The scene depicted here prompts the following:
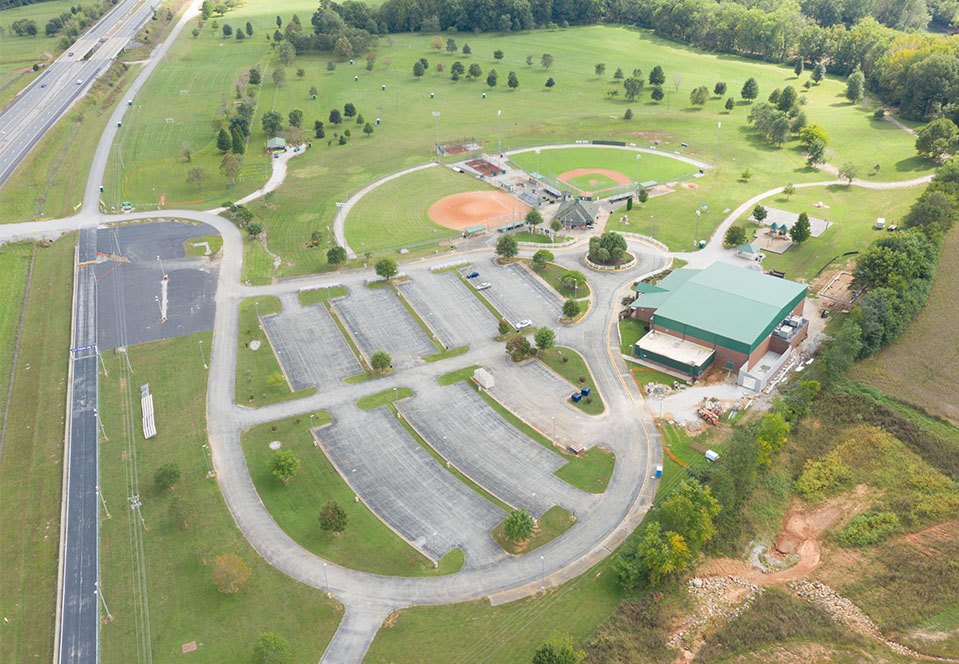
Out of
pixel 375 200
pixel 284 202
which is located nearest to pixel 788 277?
pixel 375 200

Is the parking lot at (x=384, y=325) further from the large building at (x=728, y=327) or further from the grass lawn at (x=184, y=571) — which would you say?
the large building at (x=728, y=327)

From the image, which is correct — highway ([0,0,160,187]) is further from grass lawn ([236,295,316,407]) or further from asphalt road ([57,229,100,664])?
grass lawn ([236,295,316,407])

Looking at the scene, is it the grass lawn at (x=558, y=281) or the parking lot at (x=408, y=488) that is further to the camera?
the grass lawn at (x=558, y=281)

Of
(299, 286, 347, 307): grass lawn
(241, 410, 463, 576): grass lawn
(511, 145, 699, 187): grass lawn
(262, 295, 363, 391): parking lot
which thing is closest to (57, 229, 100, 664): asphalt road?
(241, 410, 463, 576): grass lawn

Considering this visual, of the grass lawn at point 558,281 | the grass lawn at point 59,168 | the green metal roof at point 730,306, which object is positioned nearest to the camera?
the green metal roof at point 730,306

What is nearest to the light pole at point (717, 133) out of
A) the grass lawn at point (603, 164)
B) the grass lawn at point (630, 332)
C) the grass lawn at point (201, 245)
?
the grass lawn at point (603, 164)
